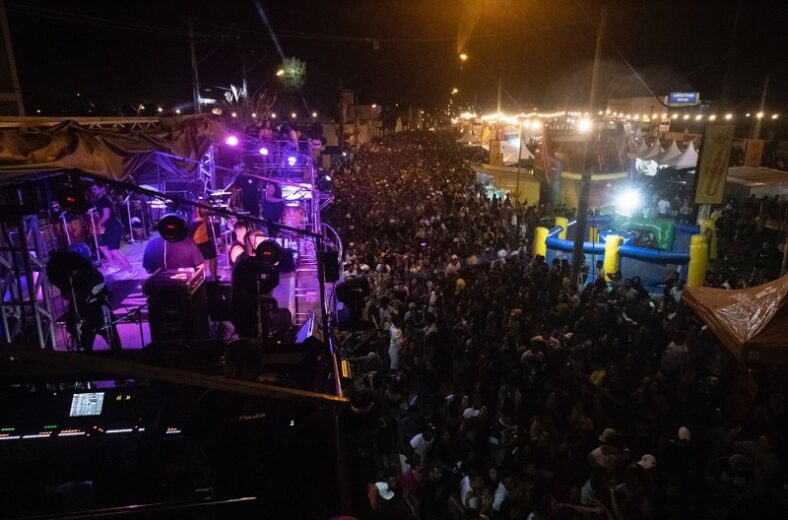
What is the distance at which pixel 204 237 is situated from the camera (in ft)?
28.2

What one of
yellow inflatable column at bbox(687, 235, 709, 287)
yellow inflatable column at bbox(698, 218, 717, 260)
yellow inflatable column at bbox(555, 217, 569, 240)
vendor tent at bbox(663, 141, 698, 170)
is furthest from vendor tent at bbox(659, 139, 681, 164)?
yellow inflatable column at bbox(687, 235, 709, 287)

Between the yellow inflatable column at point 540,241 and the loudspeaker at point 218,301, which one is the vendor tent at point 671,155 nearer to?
the yellow inflatable column at point 540,241

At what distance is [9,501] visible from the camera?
3.67 meters

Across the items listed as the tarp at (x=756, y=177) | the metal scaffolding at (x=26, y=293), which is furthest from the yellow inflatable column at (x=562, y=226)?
the metal scaffolding at (x=26, y=293)

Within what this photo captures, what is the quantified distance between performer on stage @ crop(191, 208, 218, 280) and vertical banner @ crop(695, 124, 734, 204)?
9.46 m

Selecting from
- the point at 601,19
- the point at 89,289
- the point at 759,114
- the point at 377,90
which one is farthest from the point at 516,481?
the point at 377,90

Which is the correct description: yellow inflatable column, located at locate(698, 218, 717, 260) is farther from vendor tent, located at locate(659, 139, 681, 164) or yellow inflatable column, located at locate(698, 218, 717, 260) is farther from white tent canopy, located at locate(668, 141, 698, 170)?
vendor tent, located at locate(659, 139, 681, 164)

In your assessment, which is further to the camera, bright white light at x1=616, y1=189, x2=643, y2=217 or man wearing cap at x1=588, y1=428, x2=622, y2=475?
bright white light at x1=616, y1=189, x2=643, y2=217

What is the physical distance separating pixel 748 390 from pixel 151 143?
25.7 ft

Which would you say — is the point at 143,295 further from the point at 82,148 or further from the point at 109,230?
the point at 82,148

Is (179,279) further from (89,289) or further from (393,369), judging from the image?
(393,369)

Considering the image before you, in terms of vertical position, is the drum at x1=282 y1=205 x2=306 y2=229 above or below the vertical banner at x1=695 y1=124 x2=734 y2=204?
below

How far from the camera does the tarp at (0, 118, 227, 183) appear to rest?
448 centimetres

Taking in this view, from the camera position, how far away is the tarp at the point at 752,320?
19.0 feet
